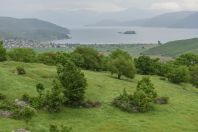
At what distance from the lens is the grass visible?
5678 centimetres

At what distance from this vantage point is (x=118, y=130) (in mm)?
56594

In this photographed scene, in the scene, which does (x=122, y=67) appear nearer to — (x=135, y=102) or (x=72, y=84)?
(x=135, y=102)

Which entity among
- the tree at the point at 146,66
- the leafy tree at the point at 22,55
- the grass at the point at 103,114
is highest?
the leafy tree at the point at 22,55

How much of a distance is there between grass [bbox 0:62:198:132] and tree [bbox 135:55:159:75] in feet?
112

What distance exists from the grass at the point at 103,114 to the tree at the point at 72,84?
7.99 ft

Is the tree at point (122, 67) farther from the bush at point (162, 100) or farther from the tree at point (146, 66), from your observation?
the tree at point (146, 66)

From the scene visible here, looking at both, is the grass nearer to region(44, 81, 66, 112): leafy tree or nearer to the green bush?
region(44, 81, 66, 112): leafy tree

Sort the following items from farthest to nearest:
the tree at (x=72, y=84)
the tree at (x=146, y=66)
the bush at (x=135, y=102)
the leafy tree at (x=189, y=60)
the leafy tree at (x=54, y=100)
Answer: the leafy tree at (x=189, y=60), the tree at (x=146, y=66), the bush at (x=135, y=102), the tree at (x=72, y=84), the leafy tree at (x=54, y=100)

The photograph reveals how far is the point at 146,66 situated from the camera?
122m

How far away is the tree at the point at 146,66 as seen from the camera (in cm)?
12218

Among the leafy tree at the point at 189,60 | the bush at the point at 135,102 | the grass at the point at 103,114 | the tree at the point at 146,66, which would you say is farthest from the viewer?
the leafy tree at the point at 189,60

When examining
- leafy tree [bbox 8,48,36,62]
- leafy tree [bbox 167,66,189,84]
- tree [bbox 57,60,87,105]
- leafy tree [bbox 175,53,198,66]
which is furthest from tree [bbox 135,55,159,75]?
tree [bbox 57,60,87,105]

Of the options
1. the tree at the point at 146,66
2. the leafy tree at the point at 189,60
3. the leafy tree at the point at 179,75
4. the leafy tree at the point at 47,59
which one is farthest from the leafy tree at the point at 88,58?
the leafy tree at the point at 189,60

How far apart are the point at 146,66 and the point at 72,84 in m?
59.8
